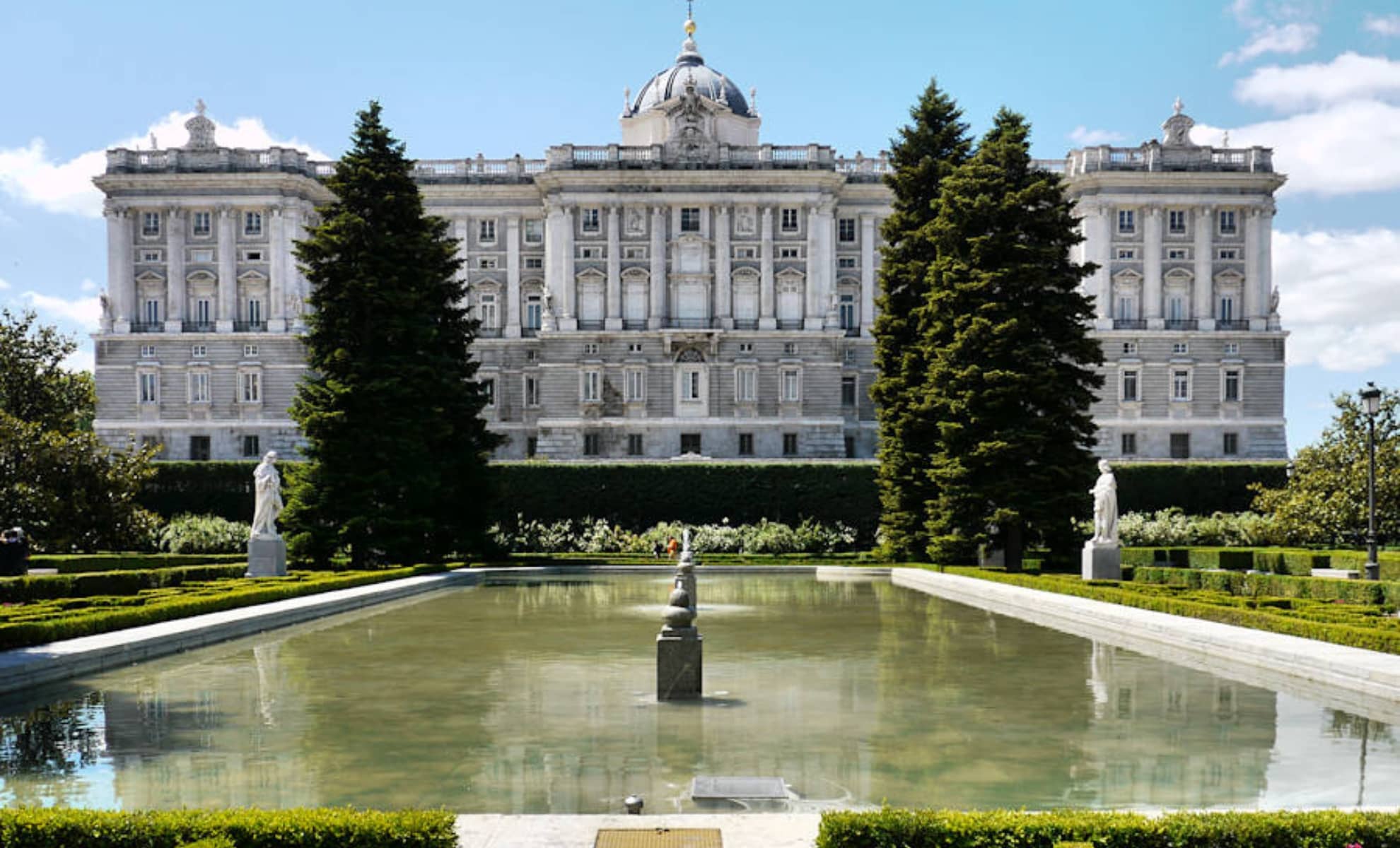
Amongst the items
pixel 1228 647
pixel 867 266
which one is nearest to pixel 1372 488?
pixel 1228 647

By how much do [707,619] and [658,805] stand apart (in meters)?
12.3

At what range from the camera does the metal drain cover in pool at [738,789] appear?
825 cm

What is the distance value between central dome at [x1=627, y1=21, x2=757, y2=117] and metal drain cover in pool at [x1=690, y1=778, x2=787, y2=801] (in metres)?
69.3

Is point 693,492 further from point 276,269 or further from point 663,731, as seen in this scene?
point 276,269

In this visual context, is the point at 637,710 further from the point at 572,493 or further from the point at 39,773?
the point at 572,493

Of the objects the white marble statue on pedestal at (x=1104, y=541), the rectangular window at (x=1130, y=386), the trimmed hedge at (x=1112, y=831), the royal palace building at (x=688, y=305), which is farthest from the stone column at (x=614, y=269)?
the trimmed hedge at (x=1112, y=831)

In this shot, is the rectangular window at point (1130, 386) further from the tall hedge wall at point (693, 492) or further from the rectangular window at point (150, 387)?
the rectangular window at point (150, 387)

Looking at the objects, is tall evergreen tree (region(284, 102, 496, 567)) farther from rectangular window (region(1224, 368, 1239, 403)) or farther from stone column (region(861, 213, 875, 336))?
rectangular window (region(1224, 368, 1239, 403))

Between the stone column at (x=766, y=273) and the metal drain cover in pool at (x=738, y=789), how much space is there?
58.5 m

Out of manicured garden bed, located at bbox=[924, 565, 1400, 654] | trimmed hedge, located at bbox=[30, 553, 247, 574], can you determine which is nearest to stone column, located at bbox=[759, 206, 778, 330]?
manicured garden bed, located at bbox=[924, 565, 1400, 654]

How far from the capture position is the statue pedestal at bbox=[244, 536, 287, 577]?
2667 centimetres

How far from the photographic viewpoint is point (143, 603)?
18.8 metres

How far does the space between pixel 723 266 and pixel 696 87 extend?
15320 millimetres

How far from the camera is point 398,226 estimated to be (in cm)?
3447
